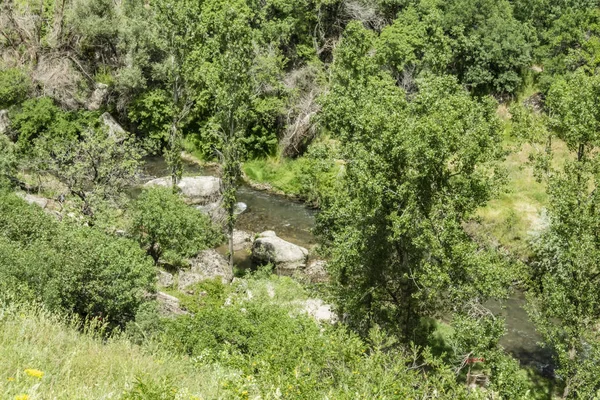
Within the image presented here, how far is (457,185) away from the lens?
17250mm

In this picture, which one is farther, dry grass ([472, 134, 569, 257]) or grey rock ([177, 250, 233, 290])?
dry grass ([472, 134, 569, 257])

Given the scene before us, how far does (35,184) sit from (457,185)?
22.9 m

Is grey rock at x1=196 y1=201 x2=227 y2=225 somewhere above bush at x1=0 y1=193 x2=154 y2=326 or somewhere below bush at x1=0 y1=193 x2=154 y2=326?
below

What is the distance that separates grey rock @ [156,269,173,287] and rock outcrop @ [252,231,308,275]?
605 centimetres

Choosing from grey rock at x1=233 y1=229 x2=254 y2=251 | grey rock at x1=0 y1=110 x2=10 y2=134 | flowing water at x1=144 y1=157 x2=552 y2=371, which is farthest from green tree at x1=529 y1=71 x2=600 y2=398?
grey rock at x1=0 y1=110 x2=10 y2=134

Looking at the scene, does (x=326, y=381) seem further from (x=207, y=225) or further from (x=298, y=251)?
(x=298, y=251)

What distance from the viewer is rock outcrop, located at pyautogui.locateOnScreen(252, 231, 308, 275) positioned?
99.5 feet

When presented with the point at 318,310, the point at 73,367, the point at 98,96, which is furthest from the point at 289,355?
the point at 98,96

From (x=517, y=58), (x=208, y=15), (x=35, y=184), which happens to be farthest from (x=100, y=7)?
(x=517, y=58)

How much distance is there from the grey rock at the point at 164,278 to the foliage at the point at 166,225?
794 millimetres

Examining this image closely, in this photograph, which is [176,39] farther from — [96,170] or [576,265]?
[576,265]

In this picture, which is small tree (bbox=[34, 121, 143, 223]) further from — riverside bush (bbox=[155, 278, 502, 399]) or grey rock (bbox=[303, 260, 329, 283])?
grey rock (bbox=[303, 260, 329, 283])

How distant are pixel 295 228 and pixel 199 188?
278 inches

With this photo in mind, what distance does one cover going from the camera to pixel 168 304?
22141 millimetres
